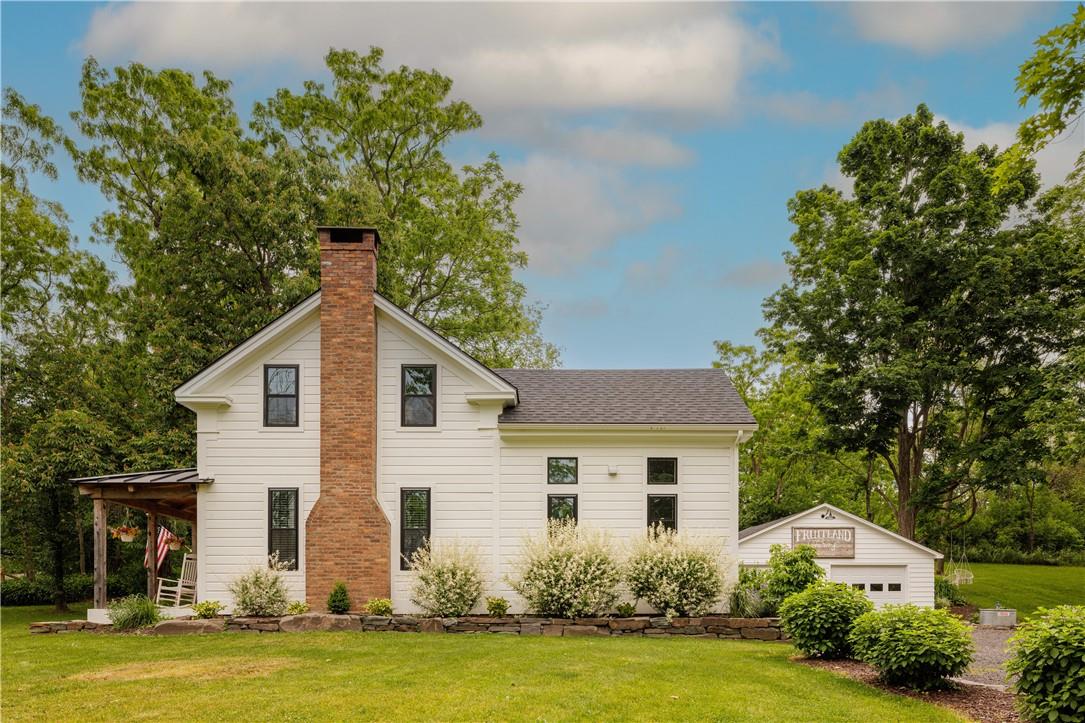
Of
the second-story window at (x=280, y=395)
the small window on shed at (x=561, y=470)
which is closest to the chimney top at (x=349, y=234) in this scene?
the second-story window at (x=280, y=395)

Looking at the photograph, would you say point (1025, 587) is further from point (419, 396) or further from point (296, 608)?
point (296, 608)

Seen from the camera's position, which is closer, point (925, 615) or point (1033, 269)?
point (925, 615)

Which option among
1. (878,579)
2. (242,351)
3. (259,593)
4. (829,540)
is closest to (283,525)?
(259,593)

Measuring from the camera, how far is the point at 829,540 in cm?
2159

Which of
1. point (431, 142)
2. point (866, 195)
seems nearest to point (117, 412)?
point (431, 142)

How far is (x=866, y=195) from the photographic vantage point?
2645 cm

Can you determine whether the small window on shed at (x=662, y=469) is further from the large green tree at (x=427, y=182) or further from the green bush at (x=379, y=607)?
the large green tree at (x=427, y=182)

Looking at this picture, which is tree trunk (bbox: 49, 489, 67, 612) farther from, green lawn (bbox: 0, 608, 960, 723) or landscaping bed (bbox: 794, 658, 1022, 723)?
landscaping bed (bbox: 794, 658, 1022, 723)

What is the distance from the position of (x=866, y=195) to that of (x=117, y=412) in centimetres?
2662

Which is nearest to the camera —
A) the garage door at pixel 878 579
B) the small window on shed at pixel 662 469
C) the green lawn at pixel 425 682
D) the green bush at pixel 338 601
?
the green lawn at pixel 425 682

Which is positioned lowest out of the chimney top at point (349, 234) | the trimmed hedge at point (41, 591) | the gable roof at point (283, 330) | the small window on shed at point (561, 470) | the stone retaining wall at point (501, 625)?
the trimmed hedge at point (41, 591)

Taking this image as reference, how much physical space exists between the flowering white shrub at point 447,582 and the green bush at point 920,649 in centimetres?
789

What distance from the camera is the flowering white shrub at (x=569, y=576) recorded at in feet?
48.9

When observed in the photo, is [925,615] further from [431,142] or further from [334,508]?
[431,142]
